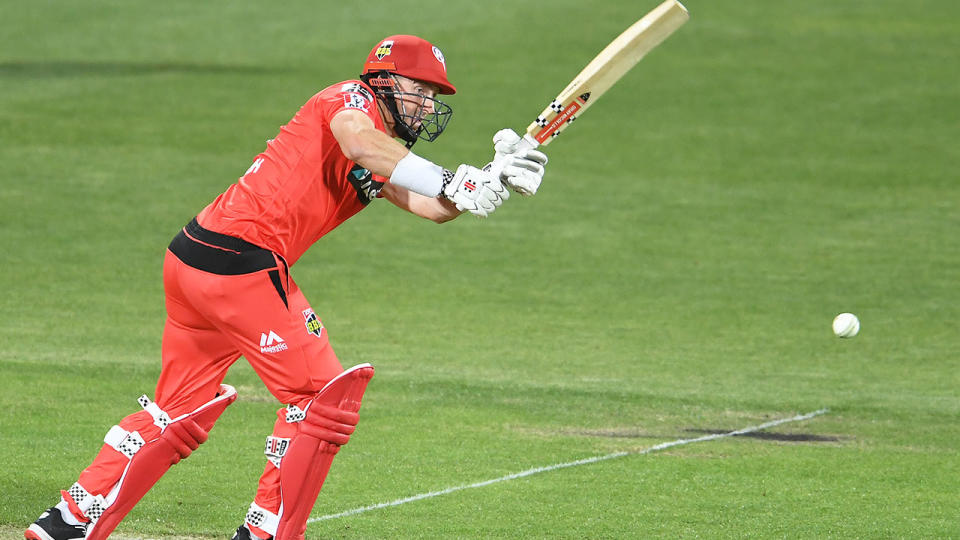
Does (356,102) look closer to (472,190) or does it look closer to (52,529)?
(472,190)

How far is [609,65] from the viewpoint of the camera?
266 inches

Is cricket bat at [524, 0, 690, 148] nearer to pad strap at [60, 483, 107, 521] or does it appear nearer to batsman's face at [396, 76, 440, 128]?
batsman's face at [396, 76, 440, 128]

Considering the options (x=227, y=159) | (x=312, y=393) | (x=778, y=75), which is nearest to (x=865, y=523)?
(x=312, y=393)

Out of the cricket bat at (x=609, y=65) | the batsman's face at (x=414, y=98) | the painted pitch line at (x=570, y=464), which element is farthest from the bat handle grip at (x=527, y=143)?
the painted pitch line at (x=570, y=464)

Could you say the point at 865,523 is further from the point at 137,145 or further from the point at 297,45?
the point at 297,45

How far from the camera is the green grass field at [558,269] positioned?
8.45 meters

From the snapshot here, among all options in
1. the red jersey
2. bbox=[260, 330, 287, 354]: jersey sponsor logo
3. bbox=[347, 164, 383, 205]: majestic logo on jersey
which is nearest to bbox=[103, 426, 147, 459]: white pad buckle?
bbox=[260, 330, 287, 354]: jersey sponsor logo

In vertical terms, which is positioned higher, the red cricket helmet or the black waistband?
the red cricket helmet

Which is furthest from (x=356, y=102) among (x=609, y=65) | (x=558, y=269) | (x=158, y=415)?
(x=558, y=269)

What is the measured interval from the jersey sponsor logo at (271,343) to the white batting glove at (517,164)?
1160 millimetres

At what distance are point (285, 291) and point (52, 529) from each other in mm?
1425

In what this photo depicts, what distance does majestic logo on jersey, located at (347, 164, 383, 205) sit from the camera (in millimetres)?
6461

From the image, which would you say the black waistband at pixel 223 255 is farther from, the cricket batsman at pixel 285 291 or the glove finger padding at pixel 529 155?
the glove finger padding at pixel 529 155

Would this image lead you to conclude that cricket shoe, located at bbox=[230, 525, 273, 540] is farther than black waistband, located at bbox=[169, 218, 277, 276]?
Yes
